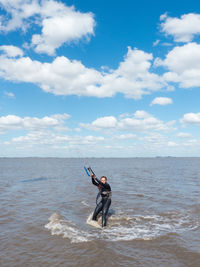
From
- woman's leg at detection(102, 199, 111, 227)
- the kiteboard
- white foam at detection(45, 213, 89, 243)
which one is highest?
woman's leg at detection(102, 199, 111, 227)

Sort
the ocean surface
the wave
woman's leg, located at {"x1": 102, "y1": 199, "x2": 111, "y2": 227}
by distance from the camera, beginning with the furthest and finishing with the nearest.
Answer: woman's leg, located at {"x1": 102, "y1": 199, "x2": 111, "y2": 227} → the wave → the ocean surface

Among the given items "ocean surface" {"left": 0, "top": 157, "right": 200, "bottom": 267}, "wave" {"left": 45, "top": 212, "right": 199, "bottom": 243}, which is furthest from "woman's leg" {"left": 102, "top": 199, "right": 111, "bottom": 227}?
"ocean surface" {"left": 0, "top": 157, "right": 200, "bottom": 267}

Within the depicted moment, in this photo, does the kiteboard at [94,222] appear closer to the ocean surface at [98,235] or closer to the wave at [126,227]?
the wave at [126,227]

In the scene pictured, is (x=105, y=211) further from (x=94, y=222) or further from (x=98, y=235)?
(x=98, y=235)

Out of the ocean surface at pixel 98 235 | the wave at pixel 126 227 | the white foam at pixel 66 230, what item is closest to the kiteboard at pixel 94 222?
the wave at pixel 126 227

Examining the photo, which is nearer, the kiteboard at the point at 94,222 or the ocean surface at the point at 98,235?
the ocean surface at the point at 98,235

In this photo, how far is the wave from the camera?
1000 centimetres

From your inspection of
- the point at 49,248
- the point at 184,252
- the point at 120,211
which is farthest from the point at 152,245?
the point at 120,211

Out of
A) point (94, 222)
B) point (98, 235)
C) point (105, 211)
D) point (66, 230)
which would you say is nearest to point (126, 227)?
point (105, 211)

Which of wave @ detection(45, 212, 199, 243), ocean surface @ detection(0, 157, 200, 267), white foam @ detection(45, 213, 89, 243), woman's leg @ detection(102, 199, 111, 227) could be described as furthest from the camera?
woman's leg @ detection(102, 199, 111, 227)

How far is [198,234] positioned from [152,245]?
301 centimetres

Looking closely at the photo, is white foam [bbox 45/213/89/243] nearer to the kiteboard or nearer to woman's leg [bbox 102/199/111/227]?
the kiteboard

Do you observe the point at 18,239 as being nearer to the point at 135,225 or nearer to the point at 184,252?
the point at 135,225

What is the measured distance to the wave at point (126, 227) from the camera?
32.8ft
